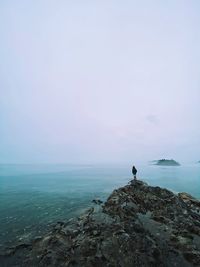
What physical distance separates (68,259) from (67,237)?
491cm

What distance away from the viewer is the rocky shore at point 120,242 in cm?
2025

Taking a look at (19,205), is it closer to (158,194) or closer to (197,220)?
(158,194)

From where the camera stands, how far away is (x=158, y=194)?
42.9 m

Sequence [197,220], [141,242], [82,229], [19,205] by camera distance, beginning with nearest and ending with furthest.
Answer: [141,242] → [82,229] → [197,220] → [19,205]

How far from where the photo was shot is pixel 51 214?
128 feet

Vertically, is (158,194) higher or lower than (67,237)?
higher

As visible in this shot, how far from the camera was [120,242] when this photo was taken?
22.7m

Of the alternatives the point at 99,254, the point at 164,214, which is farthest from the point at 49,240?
the point at 164,214

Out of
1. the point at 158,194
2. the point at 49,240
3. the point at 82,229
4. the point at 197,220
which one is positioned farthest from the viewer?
the point at 158,194

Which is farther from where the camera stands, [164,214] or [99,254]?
[164,214]

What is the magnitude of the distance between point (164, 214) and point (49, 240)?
1862 cm

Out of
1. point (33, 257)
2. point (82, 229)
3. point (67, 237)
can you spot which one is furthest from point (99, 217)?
point (33, 257)

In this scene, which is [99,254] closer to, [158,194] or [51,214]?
[51,214]

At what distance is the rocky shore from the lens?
2025 cm
